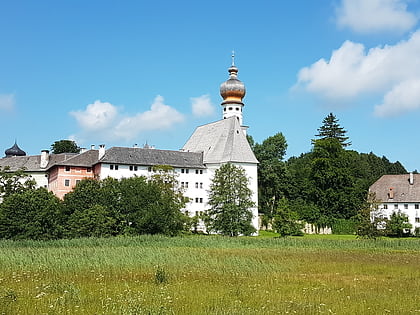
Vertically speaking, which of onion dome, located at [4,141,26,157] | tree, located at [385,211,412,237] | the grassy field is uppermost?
onion dome, located at [4,141,26,157]

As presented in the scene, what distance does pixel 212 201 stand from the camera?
58188 mm

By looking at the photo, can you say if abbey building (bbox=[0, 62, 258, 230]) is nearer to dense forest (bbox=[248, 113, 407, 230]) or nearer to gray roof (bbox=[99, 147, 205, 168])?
gray roof (bbox=[99, 147, 205, 168])

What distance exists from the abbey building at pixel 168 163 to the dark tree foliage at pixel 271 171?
9514mm

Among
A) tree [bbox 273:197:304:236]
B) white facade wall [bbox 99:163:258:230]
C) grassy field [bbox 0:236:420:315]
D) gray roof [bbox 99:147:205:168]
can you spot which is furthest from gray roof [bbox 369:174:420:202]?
grassy field [bbox 0:236:420:315]

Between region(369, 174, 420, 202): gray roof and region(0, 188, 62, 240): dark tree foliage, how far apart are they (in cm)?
4972

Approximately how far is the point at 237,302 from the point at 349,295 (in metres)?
4.04

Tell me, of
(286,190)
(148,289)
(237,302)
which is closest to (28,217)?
(148,289)

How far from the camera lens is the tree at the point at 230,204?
56.7 meters

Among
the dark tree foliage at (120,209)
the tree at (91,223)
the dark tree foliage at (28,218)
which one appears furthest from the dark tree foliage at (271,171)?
the dark tree foliage at (28,218)

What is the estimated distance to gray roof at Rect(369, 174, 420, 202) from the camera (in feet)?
239

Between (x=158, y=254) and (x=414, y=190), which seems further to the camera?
(x=414, y=190)

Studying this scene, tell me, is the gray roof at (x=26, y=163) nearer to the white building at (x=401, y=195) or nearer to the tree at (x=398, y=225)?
the tree at (x=398, y=225)

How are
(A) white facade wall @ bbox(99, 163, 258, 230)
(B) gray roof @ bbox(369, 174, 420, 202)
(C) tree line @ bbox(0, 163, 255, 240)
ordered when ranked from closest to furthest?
(C) tree line @ bbox(0, 163, 255, 240)
(A) white facade wall @ bbox(99, 163, 258, 230)
(B) gray roof @ bbox(369, 174, 420, 202)

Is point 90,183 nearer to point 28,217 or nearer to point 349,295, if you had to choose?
point 28,217
